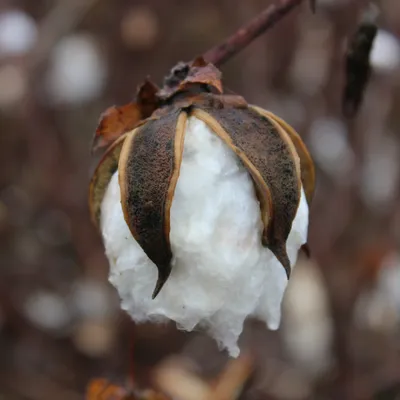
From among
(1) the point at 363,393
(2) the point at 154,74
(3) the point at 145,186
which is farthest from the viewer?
(2) the point at 154,74

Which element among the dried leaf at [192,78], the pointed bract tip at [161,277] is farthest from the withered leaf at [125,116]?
the pointed bract tip at [161,277]

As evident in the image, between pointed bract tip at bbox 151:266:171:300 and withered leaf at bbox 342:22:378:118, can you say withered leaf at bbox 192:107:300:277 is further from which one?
withered leaf at bbox 342:22:378:118

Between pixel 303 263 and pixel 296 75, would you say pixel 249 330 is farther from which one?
pixel 296 75

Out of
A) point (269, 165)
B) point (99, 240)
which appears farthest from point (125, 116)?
point (99, 240)

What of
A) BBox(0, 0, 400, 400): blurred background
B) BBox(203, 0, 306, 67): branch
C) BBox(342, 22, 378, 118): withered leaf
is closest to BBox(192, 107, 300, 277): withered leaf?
BBox(203, 0, 306, 67): branch

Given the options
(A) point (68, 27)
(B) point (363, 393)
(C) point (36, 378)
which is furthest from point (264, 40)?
(C) point (36, 378)

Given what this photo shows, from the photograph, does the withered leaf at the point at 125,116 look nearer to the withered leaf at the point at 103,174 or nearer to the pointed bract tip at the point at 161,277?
the withered leaf at the point at 103,174
